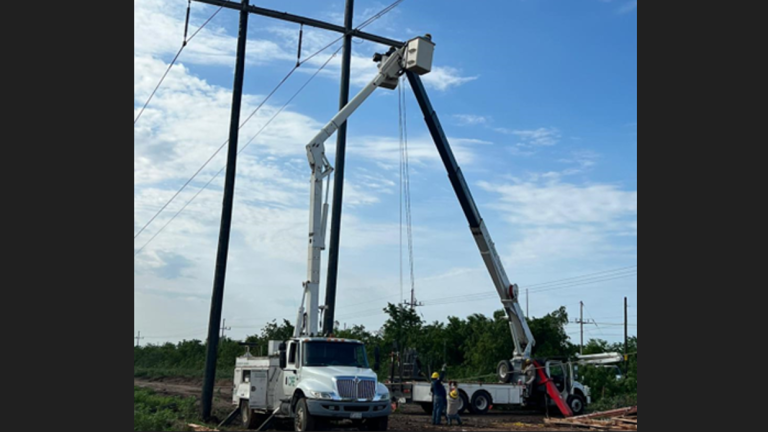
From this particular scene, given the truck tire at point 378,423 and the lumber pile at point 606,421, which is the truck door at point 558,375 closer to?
the lumber pile at point 606,421

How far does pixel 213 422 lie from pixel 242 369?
8.16 feet

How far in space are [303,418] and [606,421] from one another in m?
10.2

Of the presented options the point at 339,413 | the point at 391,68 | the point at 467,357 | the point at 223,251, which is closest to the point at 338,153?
the point at 391,68

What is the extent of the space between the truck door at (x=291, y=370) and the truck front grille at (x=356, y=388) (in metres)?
1.58

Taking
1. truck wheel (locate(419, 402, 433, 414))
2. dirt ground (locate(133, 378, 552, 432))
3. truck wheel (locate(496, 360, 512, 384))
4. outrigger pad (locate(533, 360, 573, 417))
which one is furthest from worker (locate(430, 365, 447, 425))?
truck wheel (locate(496, 360, 512, 384))

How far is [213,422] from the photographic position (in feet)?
73.1

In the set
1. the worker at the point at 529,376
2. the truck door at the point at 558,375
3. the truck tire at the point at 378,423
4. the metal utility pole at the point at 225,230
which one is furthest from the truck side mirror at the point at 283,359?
the truck door at the point at 558,375

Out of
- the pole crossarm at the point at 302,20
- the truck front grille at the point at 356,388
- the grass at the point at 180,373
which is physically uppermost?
the pole crossarm at the point at 302,20

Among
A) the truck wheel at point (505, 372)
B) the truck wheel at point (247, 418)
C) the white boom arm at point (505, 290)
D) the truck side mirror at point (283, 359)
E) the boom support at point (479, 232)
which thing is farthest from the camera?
the truck wheel at point (505, 372)

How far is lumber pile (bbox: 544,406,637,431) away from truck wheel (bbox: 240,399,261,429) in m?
9.84

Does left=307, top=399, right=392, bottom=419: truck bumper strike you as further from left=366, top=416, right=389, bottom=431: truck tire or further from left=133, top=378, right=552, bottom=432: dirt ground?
left=133, top=378, right=552, bottom=432: dirt ground

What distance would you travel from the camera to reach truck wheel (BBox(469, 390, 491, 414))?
2817cm

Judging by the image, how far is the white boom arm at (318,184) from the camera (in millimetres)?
20781

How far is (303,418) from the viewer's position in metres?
17.0
